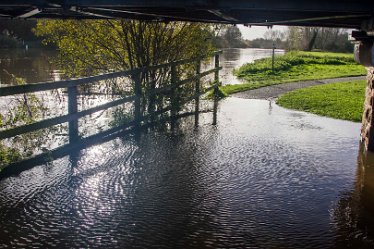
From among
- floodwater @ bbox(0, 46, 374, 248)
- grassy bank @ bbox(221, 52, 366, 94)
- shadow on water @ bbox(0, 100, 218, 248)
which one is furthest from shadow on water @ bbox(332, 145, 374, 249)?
grassy bank @ bbox(221, 52, 366, 94)

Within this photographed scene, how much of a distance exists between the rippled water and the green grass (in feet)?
10.5

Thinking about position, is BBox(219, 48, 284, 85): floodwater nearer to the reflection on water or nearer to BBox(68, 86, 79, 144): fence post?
the reflection on water

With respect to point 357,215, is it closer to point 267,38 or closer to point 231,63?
point 231,63

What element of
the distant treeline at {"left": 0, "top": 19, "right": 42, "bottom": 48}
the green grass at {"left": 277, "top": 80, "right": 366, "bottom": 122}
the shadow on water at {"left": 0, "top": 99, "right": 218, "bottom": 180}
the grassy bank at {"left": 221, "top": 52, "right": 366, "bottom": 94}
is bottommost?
the shadow on water at {"left": 0, "top": 99, "right": 218, "bottom": 180}

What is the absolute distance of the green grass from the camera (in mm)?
12664

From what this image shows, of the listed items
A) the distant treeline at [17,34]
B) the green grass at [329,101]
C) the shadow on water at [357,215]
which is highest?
the distant treeline at [17,34]

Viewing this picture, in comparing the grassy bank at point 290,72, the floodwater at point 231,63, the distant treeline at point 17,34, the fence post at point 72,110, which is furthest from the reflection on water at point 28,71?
the distant treeline at point 17,34

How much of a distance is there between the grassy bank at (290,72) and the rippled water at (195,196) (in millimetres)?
8950

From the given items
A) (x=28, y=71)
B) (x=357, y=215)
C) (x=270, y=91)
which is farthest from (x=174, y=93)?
(x=28, y=71)

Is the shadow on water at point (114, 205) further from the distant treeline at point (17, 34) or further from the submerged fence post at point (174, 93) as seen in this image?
the distant treeline at point (17, 34)

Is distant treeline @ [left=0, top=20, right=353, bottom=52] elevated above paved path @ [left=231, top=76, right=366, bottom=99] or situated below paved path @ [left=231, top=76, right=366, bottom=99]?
above

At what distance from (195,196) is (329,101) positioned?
31.9 ft

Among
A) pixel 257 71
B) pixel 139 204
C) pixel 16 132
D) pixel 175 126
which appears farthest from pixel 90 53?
pixel 257 71

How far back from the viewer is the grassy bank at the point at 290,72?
21.3m
